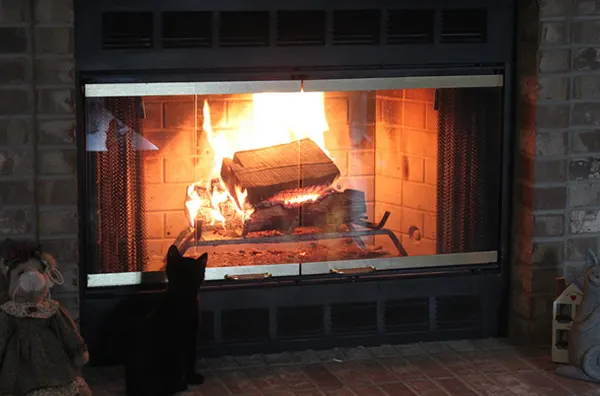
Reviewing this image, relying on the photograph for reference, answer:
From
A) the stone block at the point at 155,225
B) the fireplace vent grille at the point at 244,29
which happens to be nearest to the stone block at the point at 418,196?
the fireplace vent grille at the point at 244,29

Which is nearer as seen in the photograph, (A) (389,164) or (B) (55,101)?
(B) (55,101)

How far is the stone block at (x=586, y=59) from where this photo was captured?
3.56 metres

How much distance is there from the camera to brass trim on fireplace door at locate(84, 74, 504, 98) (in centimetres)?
334

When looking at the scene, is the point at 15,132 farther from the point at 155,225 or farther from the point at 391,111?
the point at 391,111

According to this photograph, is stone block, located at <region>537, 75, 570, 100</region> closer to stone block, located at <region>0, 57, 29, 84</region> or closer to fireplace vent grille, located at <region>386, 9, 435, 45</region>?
fireplace vent grille, located at <region>386, 9, 435, 45</region>

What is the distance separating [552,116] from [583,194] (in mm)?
272

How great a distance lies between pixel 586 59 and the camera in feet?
11.7

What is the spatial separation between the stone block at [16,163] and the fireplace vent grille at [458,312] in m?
1.34

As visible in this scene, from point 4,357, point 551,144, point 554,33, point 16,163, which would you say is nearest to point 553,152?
point 551,144

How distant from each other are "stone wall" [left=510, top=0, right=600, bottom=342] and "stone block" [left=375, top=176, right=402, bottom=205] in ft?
1.25

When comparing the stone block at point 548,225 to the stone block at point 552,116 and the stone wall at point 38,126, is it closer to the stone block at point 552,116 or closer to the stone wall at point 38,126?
the stone block at point 552,116

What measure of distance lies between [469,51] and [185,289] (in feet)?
3.76

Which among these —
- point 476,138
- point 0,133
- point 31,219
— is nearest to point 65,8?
point 0,133

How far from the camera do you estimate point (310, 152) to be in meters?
3.55
